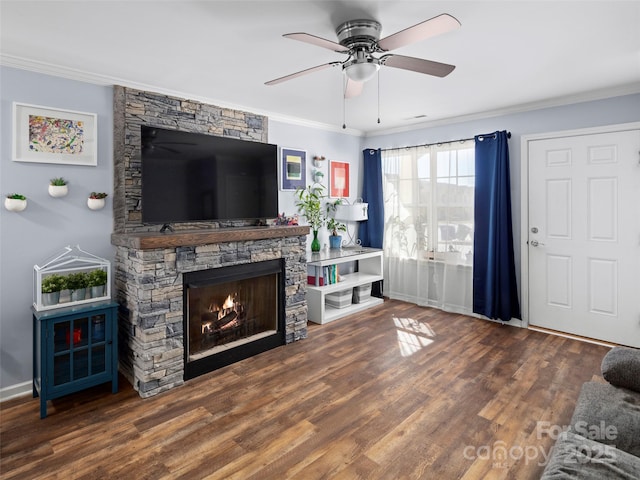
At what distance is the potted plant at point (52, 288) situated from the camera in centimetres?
252

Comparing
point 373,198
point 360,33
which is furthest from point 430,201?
point 360,33

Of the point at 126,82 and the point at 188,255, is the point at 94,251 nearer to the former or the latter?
the point at 188,255

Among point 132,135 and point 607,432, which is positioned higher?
point 132,135

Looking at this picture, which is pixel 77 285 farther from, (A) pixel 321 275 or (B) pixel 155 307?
(A) pixel 321 275

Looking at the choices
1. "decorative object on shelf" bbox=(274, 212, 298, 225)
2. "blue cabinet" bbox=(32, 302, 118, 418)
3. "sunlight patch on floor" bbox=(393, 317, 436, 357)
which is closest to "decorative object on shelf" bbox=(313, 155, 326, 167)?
"decorative object on shelf" bbox=(274, 212, 298, 225)

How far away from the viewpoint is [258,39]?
2363mm

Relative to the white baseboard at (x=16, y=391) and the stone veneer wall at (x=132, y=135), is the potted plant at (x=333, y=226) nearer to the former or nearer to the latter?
the stone veneer wall at (x=132, y=135)

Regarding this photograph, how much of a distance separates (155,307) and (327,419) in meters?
1.46

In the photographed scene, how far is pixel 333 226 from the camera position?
496 centimetres

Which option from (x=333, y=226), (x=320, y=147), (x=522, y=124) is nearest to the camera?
(x=522, y=124)

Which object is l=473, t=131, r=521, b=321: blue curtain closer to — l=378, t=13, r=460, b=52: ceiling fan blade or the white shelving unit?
the white shelving unit

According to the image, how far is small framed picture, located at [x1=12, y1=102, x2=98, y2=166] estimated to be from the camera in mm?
2619

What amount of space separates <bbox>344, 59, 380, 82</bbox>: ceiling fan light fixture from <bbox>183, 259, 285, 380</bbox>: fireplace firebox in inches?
72.2

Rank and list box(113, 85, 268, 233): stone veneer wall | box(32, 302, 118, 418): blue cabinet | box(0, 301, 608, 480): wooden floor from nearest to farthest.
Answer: box(0, 301, 608, 480): wooden floor → box(32, 302, 118, 418): blue cabinet → box(113, 85, 268, 233): stone veneer wall
